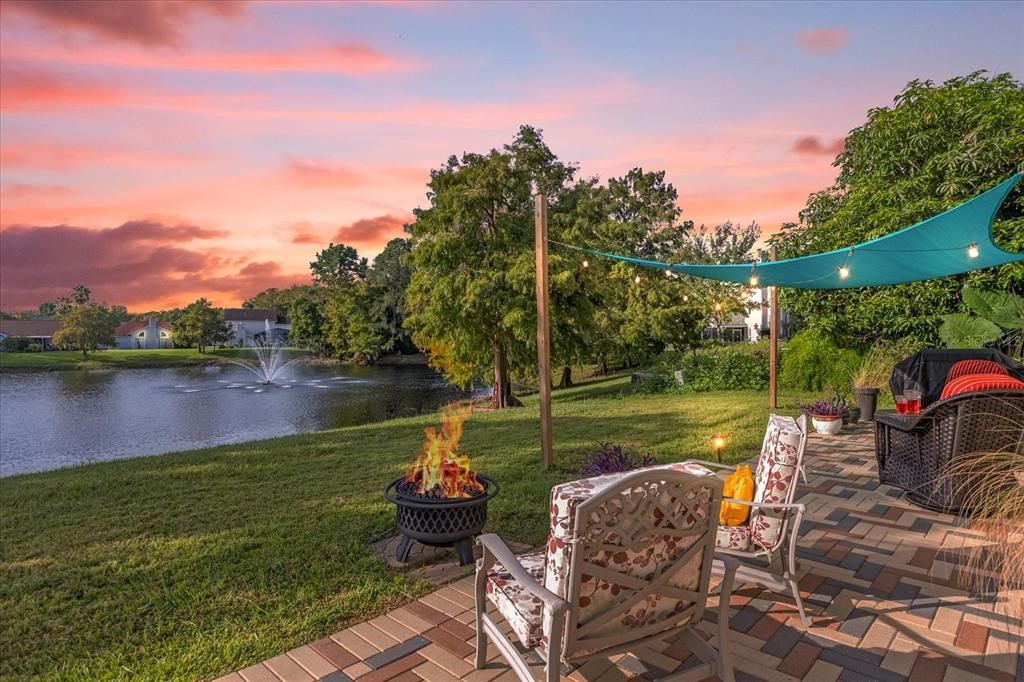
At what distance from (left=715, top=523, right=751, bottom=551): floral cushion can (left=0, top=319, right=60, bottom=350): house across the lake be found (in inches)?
3133

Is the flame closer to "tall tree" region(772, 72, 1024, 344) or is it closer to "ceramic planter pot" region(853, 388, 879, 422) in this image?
"ceramic planter pot" region(853, 388, 879, 422)

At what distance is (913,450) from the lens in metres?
4.37

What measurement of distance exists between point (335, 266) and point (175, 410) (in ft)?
161

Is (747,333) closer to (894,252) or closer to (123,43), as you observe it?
(894,252)

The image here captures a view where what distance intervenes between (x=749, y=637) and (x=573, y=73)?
7832mm

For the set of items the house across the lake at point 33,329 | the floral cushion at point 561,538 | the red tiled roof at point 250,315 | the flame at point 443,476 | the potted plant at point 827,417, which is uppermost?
the red tiled roof at point 250,315

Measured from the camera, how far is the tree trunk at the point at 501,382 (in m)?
15.6

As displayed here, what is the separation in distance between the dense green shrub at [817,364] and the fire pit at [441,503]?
10.9 meters

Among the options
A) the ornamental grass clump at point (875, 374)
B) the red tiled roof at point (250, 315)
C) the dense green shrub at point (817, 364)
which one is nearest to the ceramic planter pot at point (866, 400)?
the ornamental grass clump at point (875, 374)

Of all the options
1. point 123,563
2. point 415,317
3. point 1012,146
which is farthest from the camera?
point 415,317

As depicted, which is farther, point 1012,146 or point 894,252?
point 1012,146

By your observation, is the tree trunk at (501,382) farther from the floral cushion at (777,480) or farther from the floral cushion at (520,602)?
the floral cushion at (520,602)

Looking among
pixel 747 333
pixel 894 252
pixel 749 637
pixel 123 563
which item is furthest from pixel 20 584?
pixel 747 333

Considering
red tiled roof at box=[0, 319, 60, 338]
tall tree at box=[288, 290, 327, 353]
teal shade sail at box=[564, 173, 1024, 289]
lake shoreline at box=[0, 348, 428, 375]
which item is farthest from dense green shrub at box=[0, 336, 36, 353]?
teal shade sail at box=[564, 173, 1024, 289]
